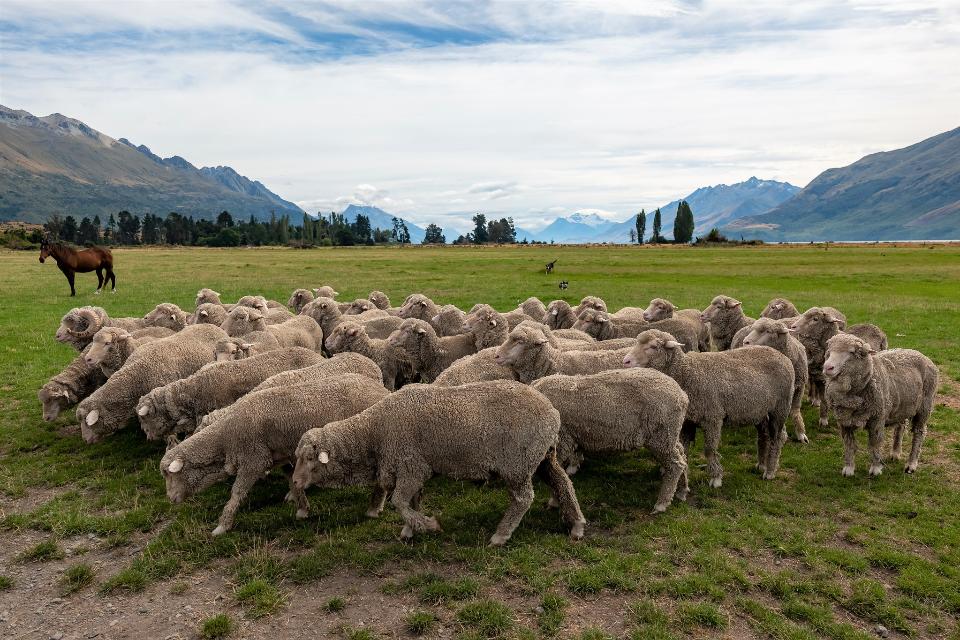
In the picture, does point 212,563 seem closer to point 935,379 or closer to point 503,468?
point 503,468

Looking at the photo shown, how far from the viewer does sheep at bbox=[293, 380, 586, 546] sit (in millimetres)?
7578

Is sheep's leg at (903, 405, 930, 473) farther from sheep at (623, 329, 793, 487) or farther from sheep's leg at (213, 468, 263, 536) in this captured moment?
sheep's leg at (213, 468, 263, 536)

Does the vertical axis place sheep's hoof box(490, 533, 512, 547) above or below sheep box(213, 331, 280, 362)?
below

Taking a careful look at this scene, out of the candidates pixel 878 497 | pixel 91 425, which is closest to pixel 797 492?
pixel 878 497

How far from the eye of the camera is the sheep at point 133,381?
10.9 metres

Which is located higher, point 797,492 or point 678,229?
point 678,229

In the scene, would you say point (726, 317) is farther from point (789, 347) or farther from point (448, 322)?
point (448, 322)

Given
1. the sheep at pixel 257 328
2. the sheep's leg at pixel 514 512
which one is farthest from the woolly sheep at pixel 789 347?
the sheep at pixel 257 328

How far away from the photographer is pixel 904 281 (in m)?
45.1

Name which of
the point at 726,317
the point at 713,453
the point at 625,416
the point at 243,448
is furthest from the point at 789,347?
the point at 243,448

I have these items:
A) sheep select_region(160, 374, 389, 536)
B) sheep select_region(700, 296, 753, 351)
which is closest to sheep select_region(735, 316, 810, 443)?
sheep select_region(700, 296, 753, 351)

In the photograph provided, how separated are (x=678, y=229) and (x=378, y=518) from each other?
15134cm

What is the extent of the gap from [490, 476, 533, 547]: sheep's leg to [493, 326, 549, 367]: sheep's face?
2.96 metres

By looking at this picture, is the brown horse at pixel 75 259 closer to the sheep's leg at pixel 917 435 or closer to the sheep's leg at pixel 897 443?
the sheep's leg at pixel 897 443
